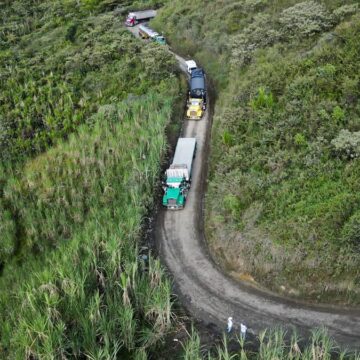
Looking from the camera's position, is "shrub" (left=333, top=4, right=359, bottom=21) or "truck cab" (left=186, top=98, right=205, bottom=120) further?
"truck cab" (left=186, top=98, right=205, bottom=120)

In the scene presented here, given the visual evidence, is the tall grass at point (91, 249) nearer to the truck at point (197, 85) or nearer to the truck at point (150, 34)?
the truck at point (197, 85)

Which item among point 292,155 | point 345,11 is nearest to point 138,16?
point 345,11

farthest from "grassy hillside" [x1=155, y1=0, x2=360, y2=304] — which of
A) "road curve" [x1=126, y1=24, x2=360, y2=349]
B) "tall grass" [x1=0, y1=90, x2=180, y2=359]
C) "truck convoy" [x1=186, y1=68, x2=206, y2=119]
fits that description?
"tall grass" [x1=0, y1=90, x2=180, y2=359]

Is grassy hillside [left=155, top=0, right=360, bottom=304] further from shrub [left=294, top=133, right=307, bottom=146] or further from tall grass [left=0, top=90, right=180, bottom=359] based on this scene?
tall grass [left=0, top=90, right=180, bottom=359]

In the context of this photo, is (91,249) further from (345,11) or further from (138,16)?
(138,16)

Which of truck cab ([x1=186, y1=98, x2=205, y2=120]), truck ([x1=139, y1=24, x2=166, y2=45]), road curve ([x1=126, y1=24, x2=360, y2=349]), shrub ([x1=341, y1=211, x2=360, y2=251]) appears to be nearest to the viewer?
road curve ([x1=126, y1=24, x2=360, y2=349])

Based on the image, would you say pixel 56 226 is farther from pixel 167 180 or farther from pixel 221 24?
pixel 221 24
